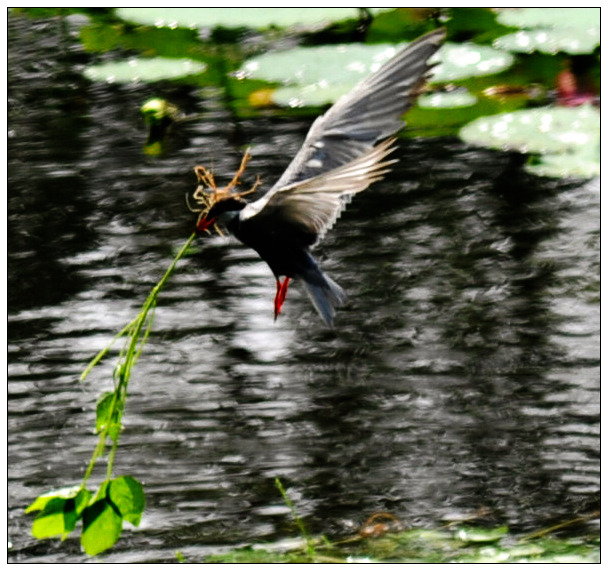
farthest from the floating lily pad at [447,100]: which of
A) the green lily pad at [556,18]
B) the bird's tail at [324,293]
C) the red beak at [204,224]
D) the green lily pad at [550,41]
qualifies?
the red beak at [204,224]

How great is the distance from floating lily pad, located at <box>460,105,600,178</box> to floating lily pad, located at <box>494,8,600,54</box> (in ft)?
2.44

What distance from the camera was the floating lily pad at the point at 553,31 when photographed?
574cm

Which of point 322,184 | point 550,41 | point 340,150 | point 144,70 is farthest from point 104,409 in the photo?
point 550,41

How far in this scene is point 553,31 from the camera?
5.91 m

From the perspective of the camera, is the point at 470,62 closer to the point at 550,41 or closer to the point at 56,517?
the point at 550,41

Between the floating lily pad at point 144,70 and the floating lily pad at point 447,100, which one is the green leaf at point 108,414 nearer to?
the floating lily pad at point 447,100

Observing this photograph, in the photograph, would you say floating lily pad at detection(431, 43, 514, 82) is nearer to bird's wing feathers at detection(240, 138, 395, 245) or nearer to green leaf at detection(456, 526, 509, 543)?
green leaf at detection(456, 526, 509, 543)

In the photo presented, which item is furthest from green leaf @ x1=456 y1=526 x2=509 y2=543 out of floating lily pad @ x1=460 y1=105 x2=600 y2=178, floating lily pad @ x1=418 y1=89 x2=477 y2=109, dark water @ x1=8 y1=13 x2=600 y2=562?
floating lily pad @ x1=418 y1=89 x2=477 y2=109

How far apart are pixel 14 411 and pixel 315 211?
5.42 ft

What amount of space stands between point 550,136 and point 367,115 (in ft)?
7.72

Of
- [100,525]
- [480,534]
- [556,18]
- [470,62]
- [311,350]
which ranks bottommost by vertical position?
[480,534]

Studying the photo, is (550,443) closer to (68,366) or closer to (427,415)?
(427,415)

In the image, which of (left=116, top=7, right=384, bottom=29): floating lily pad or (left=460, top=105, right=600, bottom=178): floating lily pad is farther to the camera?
(left=116, top=7, right=384, bottom=29): floating lily pad

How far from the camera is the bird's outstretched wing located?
221 centimetres
